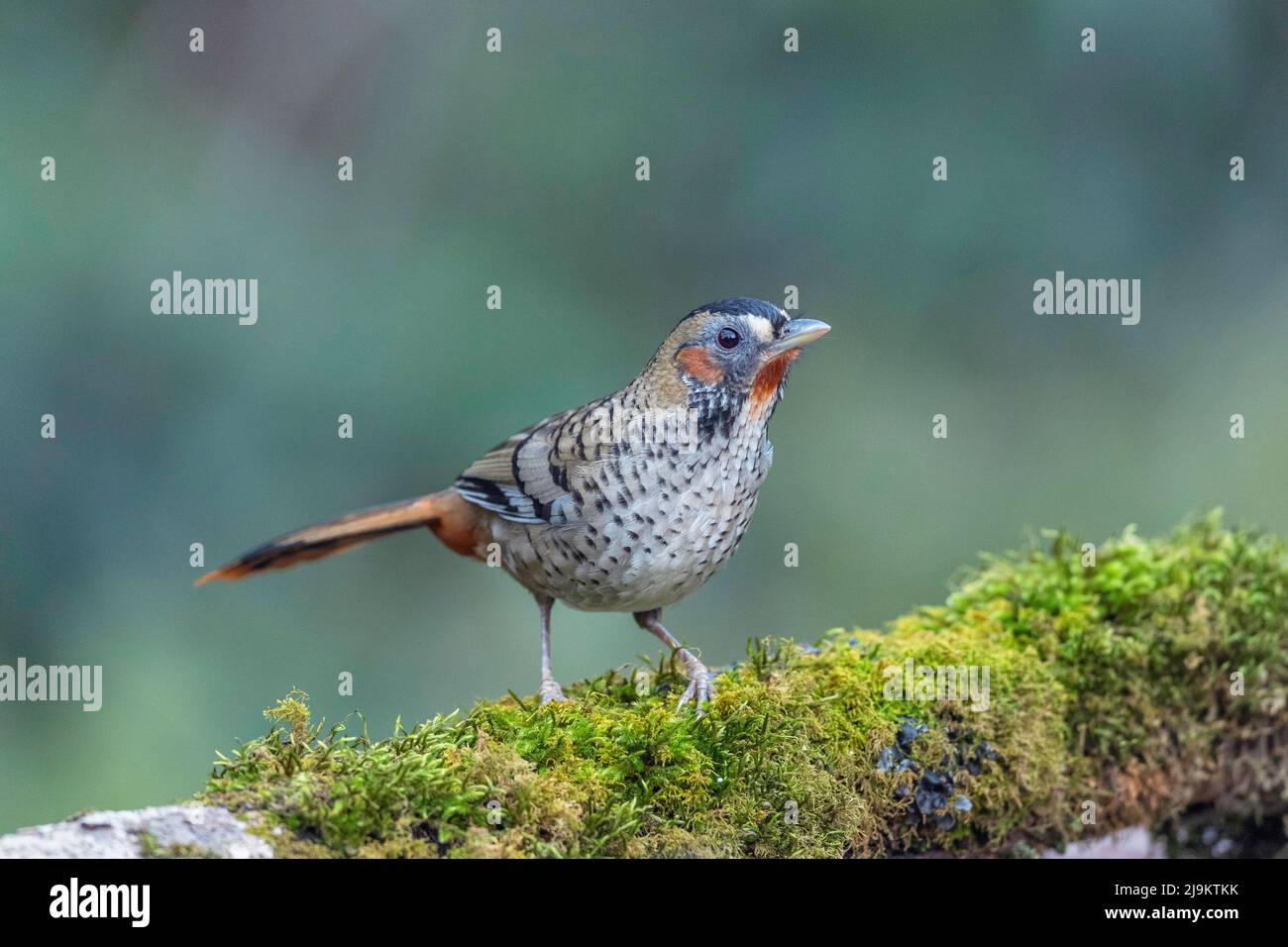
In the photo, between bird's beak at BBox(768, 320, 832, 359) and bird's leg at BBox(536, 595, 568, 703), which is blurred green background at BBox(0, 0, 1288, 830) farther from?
bird's beak at BBox(768, 320, 832, 359)

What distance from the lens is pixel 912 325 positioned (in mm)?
8242

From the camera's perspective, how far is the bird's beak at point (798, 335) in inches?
158

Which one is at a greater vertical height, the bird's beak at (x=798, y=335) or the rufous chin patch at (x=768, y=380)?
the bird's beak at (x=798, y=335)

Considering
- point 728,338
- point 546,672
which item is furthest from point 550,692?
point 728,338

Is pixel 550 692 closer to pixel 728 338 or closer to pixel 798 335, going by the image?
pixel 728 338

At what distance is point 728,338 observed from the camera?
4082 millimetres

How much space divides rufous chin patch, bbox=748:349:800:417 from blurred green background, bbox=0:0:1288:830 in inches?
124

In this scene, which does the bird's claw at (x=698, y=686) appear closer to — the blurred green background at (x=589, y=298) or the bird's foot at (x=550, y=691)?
the bird's foot at (x=550, y=691)

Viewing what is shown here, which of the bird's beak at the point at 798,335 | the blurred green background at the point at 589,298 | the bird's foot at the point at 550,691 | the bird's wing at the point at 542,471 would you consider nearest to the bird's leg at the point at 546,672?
the bird's foot at the point at 550,691

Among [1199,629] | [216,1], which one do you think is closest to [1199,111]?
[1199,629]

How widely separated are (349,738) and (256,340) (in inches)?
176

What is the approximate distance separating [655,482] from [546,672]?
75 centimetres

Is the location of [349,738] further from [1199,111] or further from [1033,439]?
[1199,111]

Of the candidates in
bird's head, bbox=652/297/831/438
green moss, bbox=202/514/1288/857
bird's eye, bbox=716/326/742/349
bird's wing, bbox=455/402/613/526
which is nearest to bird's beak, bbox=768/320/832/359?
bird's head, bbox=652/297/831/438
